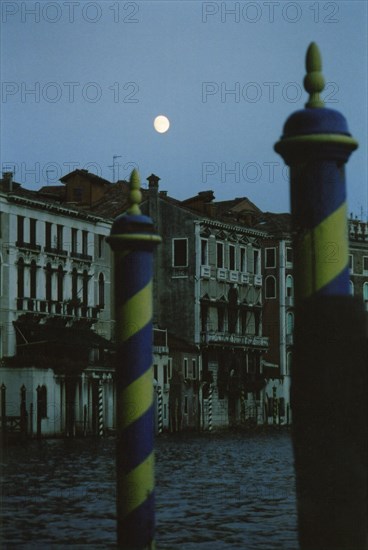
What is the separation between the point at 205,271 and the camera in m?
51.2

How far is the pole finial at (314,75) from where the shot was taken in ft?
10.1

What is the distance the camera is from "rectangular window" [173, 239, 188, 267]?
50531mm

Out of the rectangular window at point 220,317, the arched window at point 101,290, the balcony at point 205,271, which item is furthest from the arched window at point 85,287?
the rectangular window at point 220,317

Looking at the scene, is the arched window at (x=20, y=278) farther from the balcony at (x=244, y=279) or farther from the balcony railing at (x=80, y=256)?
the balcony at (x=244, y=279)

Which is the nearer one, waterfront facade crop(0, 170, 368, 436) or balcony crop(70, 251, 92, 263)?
waterfront facade crop(0, 170, 368, 436)

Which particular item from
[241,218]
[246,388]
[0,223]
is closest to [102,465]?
[0,223]

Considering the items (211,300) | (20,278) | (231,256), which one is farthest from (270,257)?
(20,278)

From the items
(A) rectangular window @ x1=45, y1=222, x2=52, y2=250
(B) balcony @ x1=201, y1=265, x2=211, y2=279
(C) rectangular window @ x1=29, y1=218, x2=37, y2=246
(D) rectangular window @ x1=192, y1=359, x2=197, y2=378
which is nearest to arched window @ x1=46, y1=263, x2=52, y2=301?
(A) rectangular window @ x1=45, y1=222, x2=52, y2=250

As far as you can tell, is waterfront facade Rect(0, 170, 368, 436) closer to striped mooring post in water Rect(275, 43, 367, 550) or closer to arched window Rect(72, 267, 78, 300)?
arched window Rect(72, 267, 78, 300)

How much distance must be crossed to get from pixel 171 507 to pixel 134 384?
15.9 ft

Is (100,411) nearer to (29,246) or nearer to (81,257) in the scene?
(29,246)

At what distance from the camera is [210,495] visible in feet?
33.0

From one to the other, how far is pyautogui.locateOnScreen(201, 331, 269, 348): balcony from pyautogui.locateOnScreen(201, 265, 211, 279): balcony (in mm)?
2279

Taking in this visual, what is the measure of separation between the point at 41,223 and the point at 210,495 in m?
32.5
